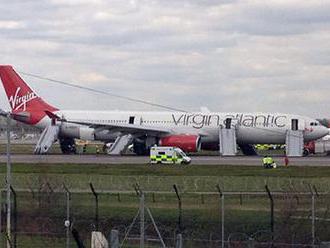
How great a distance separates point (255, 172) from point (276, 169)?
3768 millimetres

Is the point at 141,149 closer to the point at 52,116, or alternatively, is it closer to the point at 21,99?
the point at 52,116

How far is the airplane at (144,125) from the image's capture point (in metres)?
74.2

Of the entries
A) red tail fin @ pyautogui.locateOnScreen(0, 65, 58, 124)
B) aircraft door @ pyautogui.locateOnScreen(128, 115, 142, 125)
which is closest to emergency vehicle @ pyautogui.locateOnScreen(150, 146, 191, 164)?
aircraft door @ pyautogui.locateOnScreen(128, 115, 142, 125)

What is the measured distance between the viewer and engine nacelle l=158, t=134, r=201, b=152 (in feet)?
237

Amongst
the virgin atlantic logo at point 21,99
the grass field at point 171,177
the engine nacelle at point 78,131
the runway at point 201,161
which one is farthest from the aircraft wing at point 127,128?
the grass field at point 171,177

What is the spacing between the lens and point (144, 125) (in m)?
77.8

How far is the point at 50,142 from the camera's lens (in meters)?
77.1

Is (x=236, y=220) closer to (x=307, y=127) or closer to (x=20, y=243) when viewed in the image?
(x=20, y=243)

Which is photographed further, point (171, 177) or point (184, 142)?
point (184, 142)

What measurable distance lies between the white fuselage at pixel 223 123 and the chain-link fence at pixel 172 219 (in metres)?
40.0

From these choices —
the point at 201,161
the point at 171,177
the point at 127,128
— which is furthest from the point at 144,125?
the point at 171,177

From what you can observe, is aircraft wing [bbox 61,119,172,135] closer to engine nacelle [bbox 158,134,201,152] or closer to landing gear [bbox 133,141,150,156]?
engine nacelle [bbox 158,134,201,152]

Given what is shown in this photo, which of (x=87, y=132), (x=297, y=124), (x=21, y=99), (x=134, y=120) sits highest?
(x=21, y=99)

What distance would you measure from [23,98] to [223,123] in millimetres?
17680
